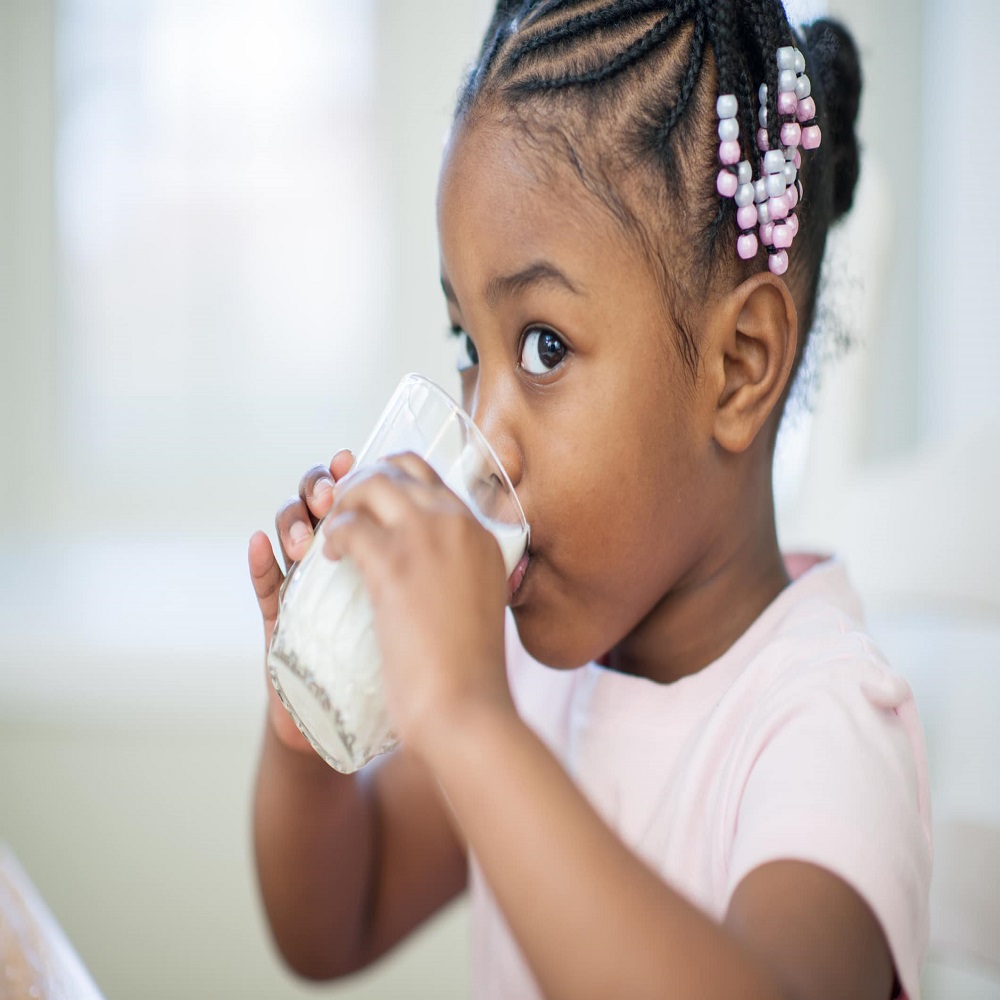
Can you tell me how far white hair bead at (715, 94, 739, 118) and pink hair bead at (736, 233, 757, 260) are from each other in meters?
0.08

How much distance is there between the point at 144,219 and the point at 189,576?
2.31ft

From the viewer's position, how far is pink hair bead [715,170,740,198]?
72 centimetres

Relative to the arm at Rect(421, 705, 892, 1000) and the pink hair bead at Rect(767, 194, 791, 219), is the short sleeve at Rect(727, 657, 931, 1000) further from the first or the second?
the pink hair bead at Rect(767, 194, 791, 219)

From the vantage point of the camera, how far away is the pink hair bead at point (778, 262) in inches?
29.9

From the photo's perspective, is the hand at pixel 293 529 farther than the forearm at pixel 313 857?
No

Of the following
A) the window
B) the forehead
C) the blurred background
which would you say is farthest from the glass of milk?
the window

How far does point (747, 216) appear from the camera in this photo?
0.73 m

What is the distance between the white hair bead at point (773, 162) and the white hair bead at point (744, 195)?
0.07 ft

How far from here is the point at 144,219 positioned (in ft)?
6.95

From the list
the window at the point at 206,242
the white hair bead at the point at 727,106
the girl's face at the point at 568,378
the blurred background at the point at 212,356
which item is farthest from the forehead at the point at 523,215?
the window at the point at 206,242

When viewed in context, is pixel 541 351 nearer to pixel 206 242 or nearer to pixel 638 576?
pixel 638 576

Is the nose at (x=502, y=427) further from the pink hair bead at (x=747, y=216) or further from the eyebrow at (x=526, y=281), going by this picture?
the pink hair bead at (x=747, y=216)

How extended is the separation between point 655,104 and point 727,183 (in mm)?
71

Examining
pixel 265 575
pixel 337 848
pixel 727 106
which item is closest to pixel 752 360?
pixel 727 106
